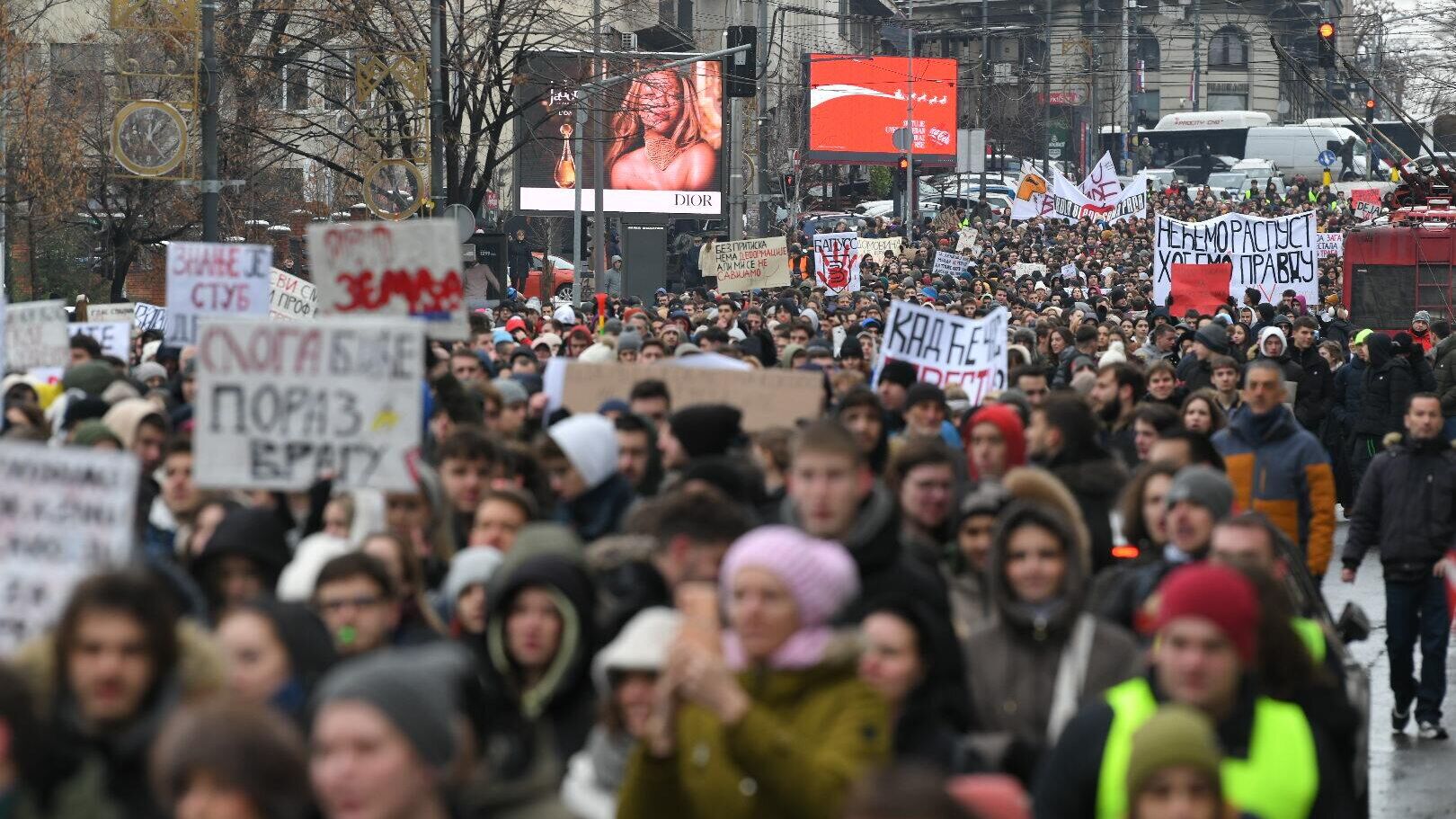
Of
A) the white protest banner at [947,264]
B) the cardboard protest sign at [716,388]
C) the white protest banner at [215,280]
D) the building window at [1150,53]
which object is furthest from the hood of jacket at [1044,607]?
the building window at [1150,53]

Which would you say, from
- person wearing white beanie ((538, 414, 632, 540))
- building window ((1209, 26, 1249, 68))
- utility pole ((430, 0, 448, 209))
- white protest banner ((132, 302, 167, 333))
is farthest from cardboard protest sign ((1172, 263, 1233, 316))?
building window ((1209, 26, 1249, 68))

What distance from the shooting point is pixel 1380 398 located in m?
16.8

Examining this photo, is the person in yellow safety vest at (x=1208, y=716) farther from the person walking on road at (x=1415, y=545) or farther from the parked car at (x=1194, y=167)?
the parked car at (x=1194, y=167)

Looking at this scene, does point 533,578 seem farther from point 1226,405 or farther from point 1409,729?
point 1226,405

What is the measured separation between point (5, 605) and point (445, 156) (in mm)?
26001

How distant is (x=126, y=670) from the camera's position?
4531 mm

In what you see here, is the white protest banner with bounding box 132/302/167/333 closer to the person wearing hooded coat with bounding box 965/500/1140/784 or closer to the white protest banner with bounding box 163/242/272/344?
the white protest banner with bounding box 163/242/272/344

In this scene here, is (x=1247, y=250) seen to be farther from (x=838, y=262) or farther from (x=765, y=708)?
(x=765, y=708)

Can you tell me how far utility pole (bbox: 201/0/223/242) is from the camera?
21.8 meters

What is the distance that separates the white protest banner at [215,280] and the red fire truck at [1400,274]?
44.5ft

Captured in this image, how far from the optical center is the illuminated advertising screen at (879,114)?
81.8 metres

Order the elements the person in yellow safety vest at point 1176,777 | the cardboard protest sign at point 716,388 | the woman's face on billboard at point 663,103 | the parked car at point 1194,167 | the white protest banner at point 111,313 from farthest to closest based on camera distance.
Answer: the parked car at point 1194,167
the woman's face on billboard at point 663,103
the white protest banner at point 111,313
the cardboard protest sign at point 716,388
the person in yellow safety vest at point 1176,777

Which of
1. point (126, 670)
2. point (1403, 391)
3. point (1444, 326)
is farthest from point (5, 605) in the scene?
point (1444, 326)

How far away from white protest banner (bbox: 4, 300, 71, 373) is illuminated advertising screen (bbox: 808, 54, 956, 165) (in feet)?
229
